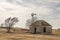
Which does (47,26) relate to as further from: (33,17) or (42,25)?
(33,17)

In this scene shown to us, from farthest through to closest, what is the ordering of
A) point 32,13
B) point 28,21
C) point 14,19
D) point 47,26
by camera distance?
point 28,21 < point 32,13 < point 14,19 < point 47,26

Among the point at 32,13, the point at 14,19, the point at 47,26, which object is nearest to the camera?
the point at 47,26

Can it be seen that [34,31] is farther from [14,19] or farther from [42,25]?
[14,19]

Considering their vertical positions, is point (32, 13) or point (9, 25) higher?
point (32, 13)

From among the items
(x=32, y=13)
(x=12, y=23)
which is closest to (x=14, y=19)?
(x=12, y=23)

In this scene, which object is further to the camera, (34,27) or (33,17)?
(33,17)

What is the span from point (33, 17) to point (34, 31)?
79.3 feet

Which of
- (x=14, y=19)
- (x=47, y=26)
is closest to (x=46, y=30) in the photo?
(x=47, y=26)

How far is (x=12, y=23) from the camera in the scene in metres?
73.0

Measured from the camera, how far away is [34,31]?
194ft

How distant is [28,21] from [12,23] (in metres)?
20.6

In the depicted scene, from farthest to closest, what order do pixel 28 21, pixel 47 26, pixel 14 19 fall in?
pixel 28 21
pixel 14 19
pixel 47 26

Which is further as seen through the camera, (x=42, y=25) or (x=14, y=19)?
(x=14, y=19)

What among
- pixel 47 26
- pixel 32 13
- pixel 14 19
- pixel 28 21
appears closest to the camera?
pixel 47 26
